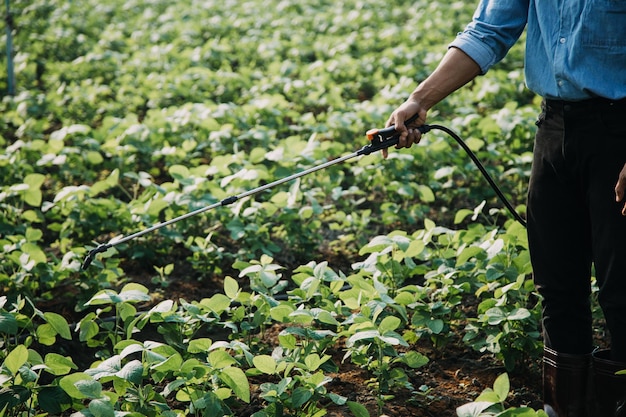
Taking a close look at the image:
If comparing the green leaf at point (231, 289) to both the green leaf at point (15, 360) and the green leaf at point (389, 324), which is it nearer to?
the green leaf at point (389, 324)

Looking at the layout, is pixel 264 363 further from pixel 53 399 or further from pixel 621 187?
pixel 621 187

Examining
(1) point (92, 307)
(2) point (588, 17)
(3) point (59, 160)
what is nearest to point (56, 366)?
(1) point (92, 307)

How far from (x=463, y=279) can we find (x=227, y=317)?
3.29ft

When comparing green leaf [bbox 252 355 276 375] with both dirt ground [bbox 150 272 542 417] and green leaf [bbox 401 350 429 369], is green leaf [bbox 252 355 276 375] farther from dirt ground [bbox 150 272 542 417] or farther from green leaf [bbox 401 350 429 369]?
green leaf [bbox 401 350 429 369]

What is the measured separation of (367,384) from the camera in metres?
2.83

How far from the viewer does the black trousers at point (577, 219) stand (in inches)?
85.4

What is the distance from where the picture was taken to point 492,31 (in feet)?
7.92

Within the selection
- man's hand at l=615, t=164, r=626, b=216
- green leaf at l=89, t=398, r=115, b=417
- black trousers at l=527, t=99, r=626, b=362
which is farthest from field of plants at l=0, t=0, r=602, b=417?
man's hand at l=615, t=164, r=626, b=216

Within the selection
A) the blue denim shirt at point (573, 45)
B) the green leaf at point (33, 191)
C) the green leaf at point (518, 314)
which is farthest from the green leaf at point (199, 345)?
the green leaf at point (33, 191)

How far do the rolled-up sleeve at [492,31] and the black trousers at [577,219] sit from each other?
0.24 m

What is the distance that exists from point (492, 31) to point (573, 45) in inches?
12.0

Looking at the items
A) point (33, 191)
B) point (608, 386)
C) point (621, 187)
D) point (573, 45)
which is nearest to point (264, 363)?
point (608, 386)

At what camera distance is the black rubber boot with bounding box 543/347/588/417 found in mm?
2428

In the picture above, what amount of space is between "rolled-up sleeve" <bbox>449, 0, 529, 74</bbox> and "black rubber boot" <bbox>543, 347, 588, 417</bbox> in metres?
0.90
